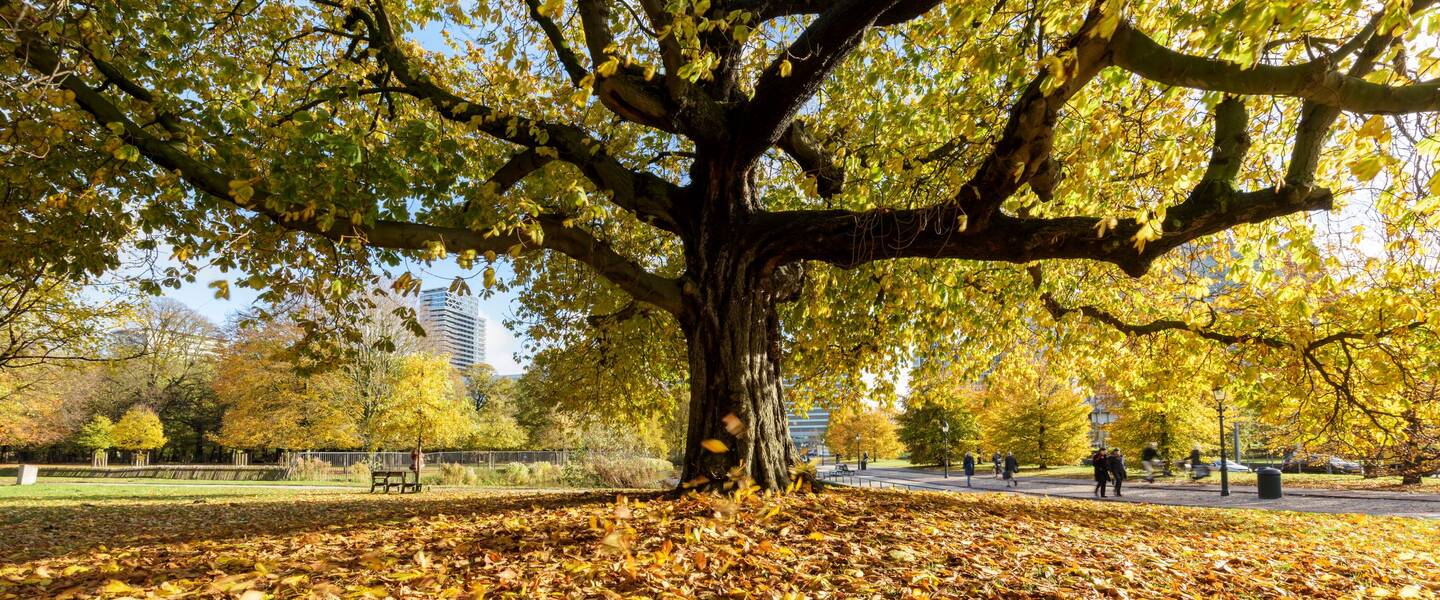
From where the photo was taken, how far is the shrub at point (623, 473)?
2103cm

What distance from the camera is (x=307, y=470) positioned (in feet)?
86.8

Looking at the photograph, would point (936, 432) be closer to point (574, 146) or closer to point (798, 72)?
point (574, 146)

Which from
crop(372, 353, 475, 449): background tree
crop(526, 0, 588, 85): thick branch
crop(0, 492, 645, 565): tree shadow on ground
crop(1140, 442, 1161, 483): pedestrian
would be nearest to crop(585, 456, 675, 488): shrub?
crop(372, 353, 475, 449): background tree

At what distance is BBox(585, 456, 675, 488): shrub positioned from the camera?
21.0 meters

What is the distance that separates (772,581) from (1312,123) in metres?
5.61

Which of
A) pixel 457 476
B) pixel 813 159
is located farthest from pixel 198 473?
pixel 813 159

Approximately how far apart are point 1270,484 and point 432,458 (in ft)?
124

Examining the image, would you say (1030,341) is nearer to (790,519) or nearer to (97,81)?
(790,519)

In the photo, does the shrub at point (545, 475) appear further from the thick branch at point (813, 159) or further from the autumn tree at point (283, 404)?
the thick branch at point (813, 159)

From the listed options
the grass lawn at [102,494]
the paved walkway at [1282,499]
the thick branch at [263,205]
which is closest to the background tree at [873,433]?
the paved walkway at [1282,499]

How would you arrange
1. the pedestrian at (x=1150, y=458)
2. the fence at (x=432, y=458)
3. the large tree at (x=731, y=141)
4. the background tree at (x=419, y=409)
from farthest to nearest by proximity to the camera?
the fence at (x=432, y=458)
the pedestrian at (x=1150, y=458)
the background tree at (x=419, y=409)
the large tree at (x=731, y=141)

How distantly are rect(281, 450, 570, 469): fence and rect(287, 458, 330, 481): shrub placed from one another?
0.42m

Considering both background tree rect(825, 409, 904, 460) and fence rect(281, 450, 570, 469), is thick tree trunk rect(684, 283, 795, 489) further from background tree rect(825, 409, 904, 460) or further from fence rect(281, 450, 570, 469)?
background tree rect(825, 409, 904, 460)

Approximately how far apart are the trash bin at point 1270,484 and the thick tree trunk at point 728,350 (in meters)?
19.1
